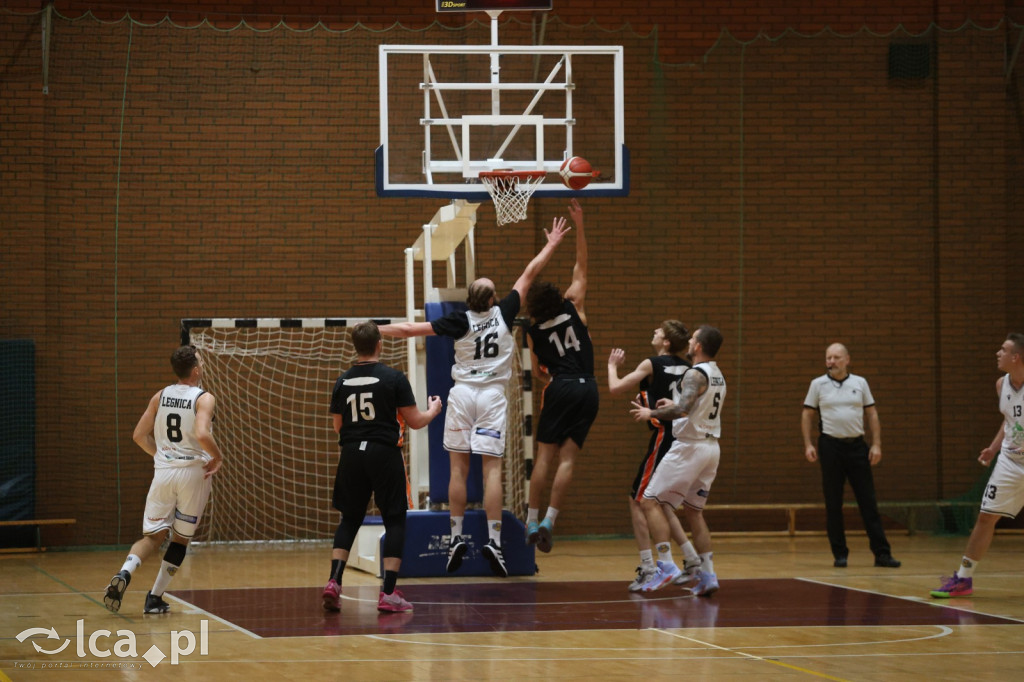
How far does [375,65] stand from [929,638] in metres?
8.98

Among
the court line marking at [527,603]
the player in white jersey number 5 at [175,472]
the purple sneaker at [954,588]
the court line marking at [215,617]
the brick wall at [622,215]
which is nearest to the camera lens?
the court line marking at [215,617]

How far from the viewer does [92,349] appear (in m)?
13.2

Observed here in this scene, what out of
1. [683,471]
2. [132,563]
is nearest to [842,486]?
[683,471]

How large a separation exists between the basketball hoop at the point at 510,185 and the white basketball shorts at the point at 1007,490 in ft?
13.3

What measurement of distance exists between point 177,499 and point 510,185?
3.44m

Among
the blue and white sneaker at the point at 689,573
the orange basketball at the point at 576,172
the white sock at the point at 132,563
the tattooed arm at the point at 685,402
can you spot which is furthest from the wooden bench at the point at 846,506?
the white sock at the point at 132,563

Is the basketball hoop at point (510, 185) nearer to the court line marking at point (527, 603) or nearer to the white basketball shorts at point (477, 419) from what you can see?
the white basketball shorts at point (477, 419)

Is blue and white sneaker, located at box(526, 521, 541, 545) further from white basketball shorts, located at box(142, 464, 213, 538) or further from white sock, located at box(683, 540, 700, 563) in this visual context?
white basketball shorts, located at box(142, 464, 213, 538)

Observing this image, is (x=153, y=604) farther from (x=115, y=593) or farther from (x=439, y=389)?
(x=439, y=389)

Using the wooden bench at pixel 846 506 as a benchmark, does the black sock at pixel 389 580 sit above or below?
above

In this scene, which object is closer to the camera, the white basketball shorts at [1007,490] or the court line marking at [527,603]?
the court line marking at [527,603]

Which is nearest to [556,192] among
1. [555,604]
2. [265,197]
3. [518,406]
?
[555,604]

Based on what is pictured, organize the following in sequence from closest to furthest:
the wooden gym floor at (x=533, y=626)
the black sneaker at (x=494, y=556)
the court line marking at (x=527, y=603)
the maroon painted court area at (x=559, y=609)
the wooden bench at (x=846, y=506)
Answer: the wooden gym floor at (x=533, y=626) < the maroon painted court area at (x=559, y=609) < the court line marking at (x=527, y=603) < the black sneaker at (x=494, y=556) < the wooden bench at (x=846, y=506)

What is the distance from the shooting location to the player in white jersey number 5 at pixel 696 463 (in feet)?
29.8
